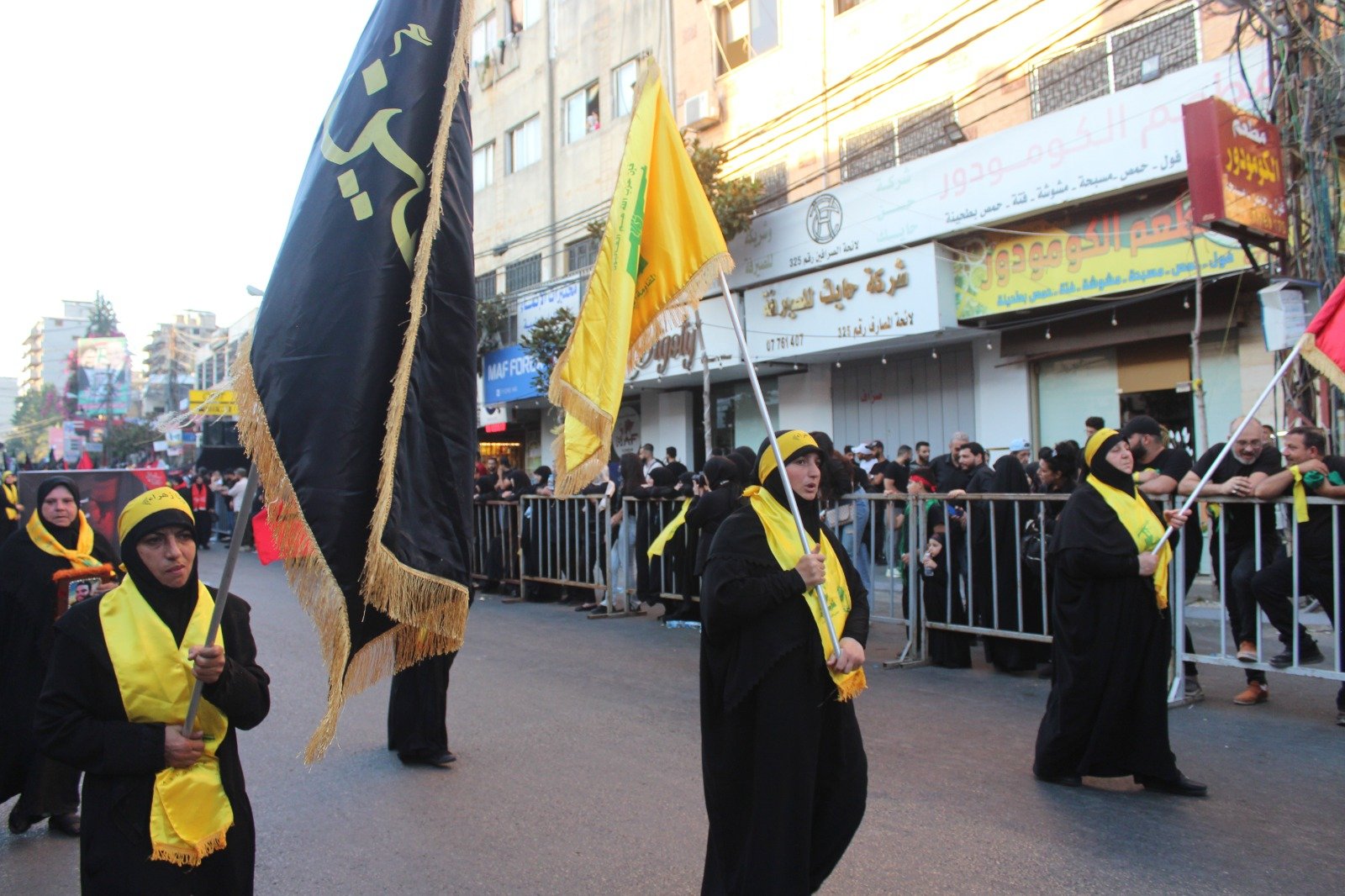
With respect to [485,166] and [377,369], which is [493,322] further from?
[377,369]

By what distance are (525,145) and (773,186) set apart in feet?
32.9

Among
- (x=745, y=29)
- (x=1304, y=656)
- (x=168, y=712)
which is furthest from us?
(x=745, y=29)

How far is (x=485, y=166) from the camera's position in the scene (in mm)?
28375

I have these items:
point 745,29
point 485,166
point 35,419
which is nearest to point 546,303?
point 485,166

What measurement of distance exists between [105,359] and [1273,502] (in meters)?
75.5

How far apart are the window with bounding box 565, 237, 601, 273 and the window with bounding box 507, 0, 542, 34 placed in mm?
6393

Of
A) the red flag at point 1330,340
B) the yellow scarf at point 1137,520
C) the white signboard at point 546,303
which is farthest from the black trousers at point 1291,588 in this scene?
the white signboard at point 546,303

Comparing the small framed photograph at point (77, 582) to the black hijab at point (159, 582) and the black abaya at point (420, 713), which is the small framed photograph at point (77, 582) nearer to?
the black abaya at point (420, 713)

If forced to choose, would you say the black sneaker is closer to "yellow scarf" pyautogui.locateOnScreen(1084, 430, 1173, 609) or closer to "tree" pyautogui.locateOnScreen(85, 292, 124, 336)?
"yellow scarf" pyautogui.locateOnScreen(1084, 430, 1173, 609)

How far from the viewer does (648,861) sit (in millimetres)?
4168

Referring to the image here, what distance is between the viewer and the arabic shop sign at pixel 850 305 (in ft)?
48.9

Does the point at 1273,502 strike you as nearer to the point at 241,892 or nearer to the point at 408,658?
the point at 408,658

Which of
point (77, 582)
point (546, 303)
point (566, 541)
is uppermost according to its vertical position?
→ point (546, 303)

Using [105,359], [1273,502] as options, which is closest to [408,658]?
[1273,502]
